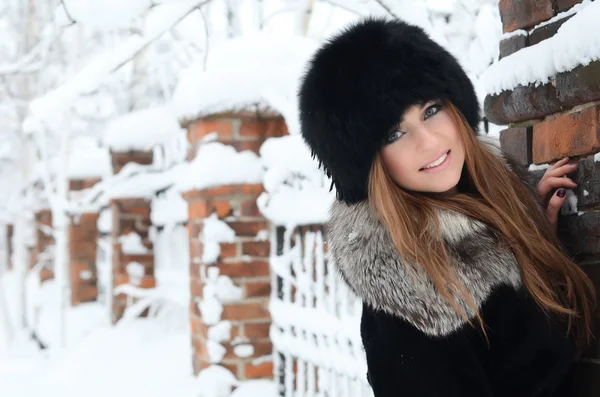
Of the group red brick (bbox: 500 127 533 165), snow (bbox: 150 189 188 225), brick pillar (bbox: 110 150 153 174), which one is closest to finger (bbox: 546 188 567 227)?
red brick (bbox: 500 127 533 165)

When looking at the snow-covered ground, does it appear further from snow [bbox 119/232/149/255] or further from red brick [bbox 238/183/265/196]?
red brick [bbox 238/183/265/196]

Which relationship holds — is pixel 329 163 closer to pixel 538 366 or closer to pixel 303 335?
pixel 538 366

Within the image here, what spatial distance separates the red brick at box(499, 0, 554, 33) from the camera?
1.58 meters

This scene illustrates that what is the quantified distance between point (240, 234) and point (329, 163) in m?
2.08

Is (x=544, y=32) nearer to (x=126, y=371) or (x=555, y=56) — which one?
(x=555, y=56)

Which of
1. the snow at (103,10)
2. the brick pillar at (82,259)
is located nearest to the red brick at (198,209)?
the snow at (103,10)

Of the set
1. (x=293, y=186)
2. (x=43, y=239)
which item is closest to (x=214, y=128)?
(x=293, y=186)

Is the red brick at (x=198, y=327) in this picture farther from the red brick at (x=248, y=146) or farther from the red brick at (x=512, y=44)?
the red brick at (x=512, y=44)

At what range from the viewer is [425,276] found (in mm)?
1472

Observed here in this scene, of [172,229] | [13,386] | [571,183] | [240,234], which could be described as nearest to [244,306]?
[240,234]

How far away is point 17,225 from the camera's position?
11.1 metres

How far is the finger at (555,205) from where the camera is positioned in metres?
1.57

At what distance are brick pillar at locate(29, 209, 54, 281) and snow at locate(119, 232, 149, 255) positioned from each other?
849 centimetres

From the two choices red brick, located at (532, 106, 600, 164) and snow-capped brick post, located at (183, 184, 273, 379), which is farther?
snow-capped brick post, located at (183, 184, 273, 379)
